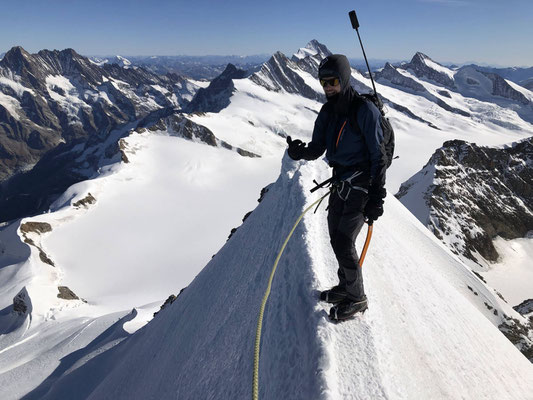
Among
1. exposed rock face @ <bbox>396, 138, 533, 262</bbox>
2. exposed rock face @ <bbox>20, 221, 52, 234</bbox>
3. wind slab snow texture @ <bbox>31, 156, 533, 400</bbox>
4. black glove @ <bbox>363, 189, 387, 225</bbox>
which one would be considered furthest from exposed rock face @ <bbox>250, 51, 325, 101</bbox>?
black glove @ <bbox>363, 189, 387, 225</bbox>

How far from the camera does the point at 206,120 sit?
11612 cm

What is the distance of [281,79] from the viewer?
589ft

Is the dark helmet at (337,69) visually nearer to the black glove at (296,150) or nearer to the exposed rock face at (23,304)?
the black glove at (296,150)

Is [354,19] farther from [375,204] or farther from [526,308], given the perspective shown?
[526,308]

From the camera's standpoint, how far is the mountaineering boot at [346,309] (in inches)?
178

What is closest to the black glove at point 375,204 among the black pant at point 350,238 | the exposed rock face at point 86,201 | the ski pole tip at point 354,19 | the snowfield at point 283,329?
the black pant at point 350,238

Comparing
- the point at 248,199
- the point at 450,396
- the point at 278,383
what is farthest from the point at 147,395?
the point at 248,199

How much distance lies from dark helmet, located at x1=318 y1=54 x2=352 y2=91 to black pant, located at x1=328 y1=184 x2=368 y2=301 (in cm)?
171

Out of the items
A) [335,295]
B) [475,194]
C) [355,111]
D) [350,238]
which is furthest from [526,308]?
[355,111]

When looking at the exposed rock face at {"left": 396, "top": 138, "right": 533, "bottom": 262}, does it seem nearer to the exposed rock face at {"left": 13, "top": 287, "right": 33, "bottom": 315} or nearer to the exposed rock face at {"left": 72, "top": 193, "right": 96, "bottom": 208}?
the exposed rock face at {"left": 13, "top": 287, "right": 33, "bottom": 315}

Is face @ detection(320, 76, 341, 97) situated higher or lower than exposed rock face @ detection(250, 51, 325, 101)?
lower

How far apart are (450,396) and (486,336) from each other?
3476 millimetres

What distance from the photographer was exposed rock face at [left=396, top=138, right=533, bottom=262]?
43.0 metres

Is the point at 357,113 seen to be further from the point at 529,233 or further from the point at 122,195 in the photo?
the point at 122,195
